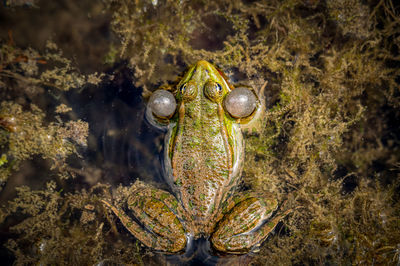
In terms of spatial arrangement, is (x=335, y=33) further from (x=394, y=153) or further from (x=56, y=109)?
(x=56, y=109)

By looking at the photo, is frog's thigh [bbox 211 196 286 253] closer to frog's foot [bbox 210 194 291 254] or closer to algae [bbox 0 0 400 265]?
frog's foot [bbox 210 194 291 254]

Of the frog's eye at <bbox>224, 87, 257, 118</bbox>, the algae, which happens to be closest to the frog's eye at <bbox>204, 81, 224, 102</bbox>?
the frog's eye at <bbox>224, 87, 257, 118</bbox>

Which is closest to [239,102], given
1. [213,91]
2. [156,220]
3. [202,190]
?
[213,91]

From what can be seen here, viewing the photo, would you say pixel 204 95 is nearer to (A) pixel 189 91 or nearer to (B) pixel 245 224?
(A) pixel 189 91

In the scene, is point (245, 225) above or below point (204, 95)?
below

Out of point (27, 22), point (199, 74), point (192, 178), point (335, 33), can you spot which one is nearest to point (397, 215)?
point (335, 33)

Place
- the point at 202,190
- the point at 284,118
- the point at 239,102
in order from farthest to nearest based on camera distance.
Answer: the point at 284,118, the point at 239,102, the point at 202,190

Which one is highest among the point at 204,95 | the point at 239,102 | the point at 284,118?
the point at 204,95
